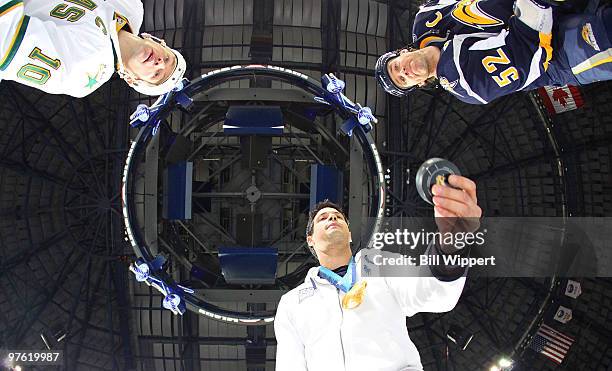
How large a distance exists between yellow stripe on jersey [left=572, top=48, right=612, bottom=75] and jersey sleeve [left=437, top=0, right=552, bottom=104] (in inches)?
11.3

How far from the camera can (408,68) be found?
5.22 m

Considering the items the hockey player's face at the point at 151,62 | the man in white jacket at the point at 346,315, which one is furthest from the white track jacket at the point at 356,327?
the hockey player's face at the point at 151,62

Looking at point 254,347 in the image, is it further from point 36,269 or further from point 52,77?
point 52,77

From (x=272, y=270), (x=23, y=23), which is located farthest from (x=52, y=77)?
(x=272, y=270)

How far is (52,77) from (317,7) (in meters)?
6.99

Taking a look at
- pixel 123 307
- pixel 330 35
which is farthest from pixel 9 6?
pixel 123 307

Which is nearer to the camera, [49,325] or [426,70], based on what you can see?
[426,70]

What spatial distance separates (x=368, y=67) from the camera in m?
10.2

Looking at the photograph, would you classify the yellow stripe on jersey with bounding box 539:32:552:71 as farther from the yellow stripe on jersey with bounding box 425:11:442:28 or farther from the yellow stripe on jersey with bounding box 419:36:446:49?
the yellow stripe on jersey with bounding box 425:11:442:28

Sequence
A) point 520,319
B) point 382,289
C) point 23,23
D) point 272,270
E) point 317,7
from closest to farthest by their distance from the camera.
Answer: point 23,23 → point 382,289 → point 272,270 → point 317,7 → point 520,319

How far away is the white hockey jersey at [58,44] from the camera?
12.1 ft

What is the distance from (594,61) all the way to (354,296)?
3115 mm

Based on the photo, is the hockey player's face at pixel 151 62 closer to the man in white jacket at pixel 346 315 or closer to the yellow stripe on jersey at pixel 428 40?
the man in white jacket at pixel 346 315

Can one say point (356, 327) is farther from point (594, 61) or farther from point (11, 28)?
point (11, 28)
